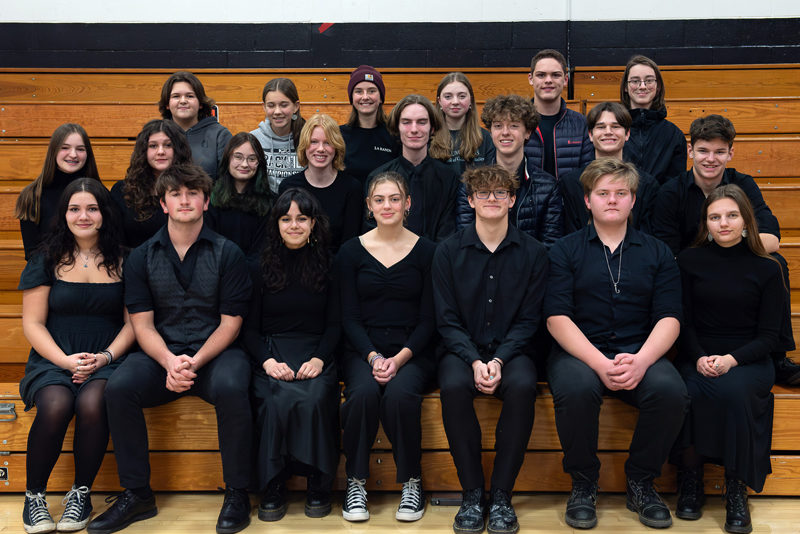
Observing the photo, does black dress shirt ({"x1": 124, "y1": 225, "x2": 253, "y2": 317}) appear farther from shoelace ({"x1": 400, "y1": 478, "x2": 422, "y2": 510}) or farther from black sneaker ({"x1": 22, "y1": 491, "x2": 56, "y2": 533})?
shoelace ({"x1": 400, "y1": 478, "x2": 422, "y2": 510})

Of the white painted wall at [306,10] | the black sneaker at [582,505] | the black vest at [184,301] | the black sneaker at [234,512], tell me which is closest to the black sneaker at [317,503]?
the black sneaker at [234,512]

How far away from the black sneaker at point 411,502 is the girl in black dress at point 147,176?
3.93 feet

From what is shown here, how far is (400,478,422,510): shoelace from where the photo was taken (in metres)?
2.03

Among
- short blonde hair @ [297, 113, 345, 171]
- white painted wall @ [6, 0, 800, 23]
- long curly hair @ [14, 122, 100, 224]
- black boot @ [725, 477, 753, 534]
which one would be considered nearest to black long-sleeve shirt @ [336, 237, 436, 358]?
short blonde hair @ [297, 113, 345, 171]

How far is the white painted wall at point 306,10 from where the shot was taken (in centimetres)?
446

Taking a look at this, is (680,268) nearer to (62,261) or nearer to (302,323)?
(302,323)

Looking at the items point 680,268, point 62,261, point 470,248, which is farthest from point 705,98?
point 62,261

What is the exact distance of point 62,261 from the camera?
2.22m

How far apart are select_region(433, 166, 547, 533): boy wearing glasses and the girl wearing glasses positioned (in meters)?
0.85

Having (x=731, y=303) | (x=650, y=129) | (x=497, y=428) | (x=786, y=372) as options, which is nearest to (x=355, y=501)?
(x=497, y=428)

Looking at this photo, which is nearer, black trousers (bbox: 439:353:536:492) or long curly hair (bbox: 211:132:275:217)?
black trousers (bbox: 439:353:536:492)

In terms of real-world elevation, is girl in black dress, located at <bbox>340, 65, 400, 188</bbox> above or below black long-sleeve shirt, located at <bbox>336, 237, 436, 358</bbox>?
above

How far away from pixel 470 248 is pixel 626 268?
456 mm

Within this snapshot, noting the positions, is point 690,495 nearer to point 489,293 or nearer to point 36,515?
point 489,293
